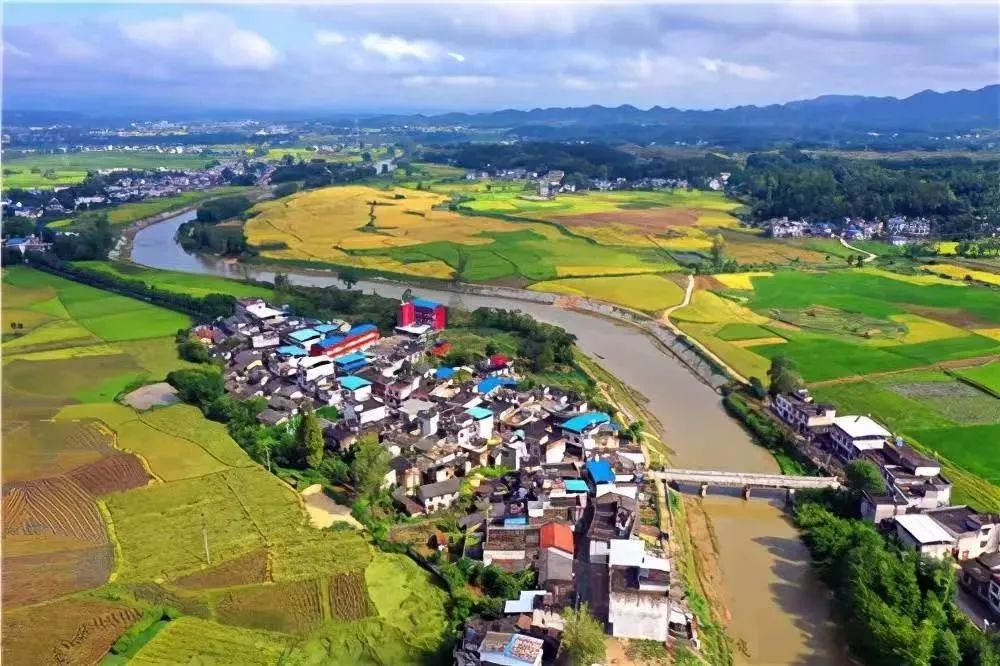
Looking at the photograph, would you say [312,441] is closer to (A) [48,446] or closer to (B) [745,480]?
(A) [48,446]

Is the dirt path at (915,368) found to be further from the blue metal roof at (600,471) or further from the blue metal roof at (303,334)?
the blue metal roof at (303,334)

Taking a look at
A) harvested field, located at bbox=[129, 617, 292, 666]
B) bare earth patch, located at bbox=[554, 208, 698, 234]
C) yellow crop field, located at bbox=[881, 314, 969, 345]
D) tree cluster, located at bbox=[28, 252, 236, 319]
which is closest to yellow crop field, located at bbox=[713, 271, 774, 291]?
yellow crop field, located at bbox=[881, 314, 969, 345]

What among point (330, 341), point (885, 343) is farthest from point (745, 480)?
point (330, 341)

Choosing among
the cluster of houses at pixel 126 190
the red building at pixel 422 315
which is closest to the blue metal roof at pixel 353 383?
the red building at pixel 422 315

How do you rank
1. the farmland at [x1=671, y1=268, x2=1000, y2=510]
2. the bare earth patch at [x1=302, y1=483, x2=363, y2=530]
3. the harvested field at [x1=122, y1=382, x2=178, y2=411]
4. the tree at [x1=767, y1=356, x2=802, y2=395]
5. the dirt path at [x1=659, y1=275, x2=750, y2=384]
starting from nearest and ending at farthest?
the bare earth patch at [x1=302, y1=483, x2=363, y2=530] → the farmland at [x1=671, y1=268, x2=1000, y2=510] → the harvested field at [x1=122, y1=382, x2=178, y2=411] → the tree at [x1=767, y1=356, x2=802, y2=395] → the dirt path at [x1=659, y1=275, x2=750, y2=384]

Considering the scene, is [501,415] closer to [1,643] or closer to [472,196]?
[1,643]

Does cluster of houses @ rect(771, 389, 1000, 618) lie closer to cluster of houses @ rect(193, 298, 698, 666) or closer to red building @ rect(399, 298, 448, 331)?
cluster of houses @ rect(193, 298, 698, 666)

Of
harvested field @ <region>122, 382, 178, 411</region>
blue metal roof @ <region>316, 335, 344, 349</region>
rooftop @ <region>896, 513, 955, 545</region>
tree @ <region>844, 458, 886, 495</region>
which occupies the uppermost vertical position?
blue metal roof @ <region>316, 335, 344, 349</region>
